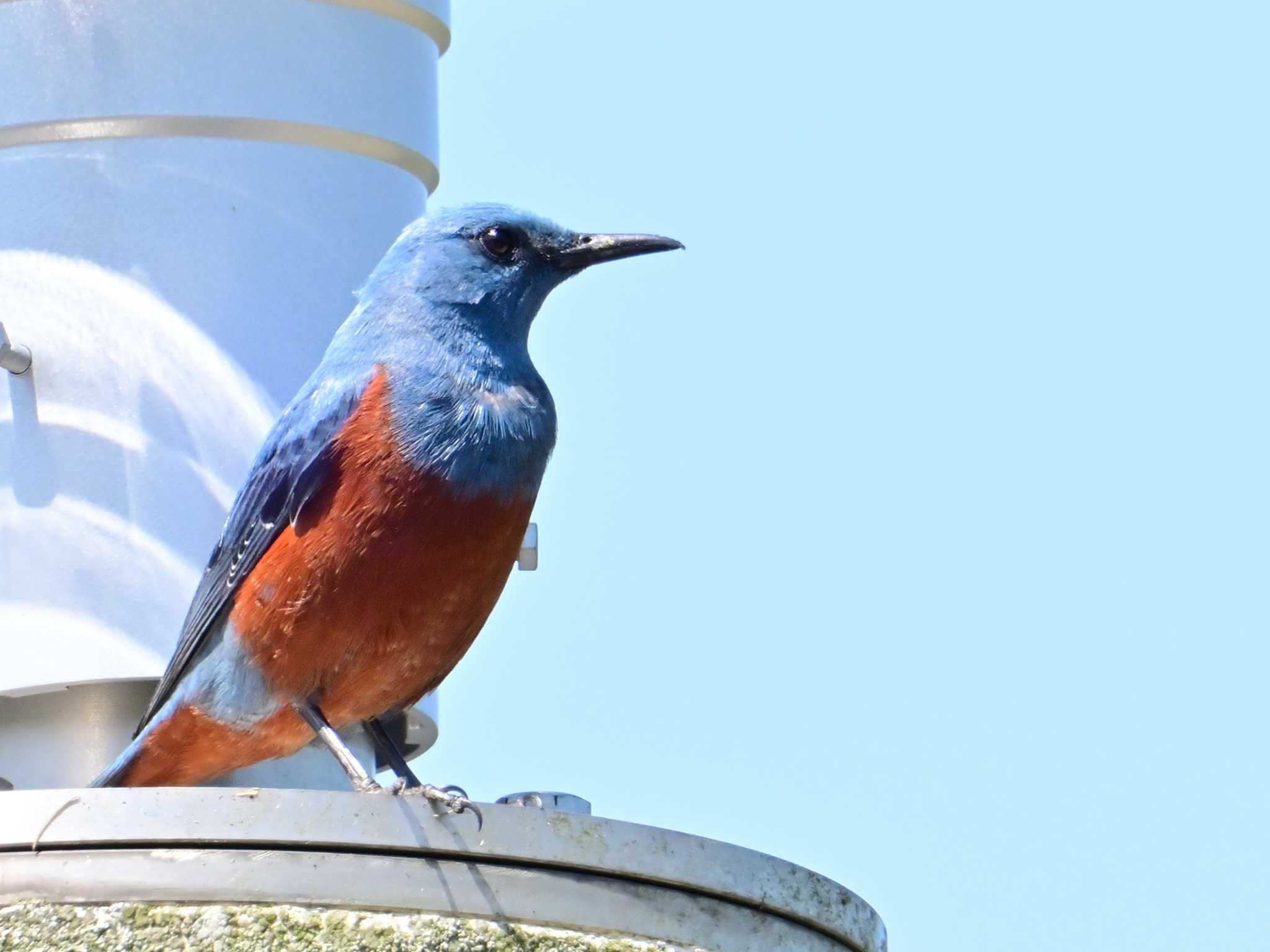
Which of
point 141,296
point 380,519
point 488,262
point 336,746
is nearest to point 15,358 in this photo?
point 141,296

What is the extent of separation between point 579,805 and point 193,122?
235 centimetres

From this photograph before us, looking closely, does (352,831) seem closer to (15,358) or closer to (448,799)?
(448,799)

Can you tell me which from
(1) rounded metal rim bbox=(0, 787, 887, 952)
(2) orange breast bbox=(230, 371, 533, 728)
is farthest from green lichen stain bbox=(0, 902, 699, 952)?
(2) orange breast bbox=(230, 371, 533, 728)

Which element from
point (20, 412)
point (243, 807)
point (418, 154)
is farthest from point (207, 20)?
point (243, 807)

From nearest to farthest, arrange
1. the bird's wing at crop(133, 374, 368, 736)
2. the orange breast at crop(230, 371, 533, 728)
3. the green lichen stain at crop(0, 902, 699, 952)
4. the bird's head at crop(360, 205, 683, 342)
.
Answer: the green lichen stain at crop(0, 902, 699, 952)
the orange breast at crop(230, 371, 533, 728)
the bird's wing at crop(133, 374, 368, 736)
the bird's head at crop(360, 205, 683, 342)

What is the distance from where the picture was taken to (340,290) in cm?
580

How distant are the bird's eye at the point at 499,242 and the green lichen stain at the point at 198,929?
86.4 inches

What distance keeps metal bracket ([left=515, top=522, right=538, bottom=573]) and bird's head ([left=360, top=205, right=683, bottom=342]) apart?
0.70 meters

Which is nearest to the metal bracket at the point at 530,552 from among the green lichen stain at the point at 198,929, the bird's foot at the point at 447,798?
the bird's foot at the point at 447,798

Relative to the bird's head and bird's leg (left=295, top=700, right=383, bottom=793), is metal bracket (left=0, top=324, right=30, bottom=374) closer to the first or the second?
the bird's head

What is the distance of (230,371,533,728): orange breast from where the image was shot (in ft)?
15.1

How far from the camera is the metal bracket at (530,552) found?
564 centimetres

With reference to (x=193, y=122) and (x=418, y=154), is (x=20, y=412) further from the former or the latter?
(x=418, y=154)

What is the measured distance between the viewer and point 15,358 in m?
5.51
